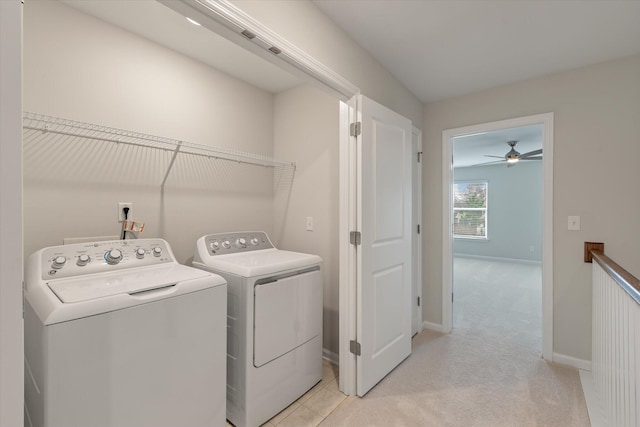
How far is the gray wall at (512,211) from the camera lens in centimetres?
666

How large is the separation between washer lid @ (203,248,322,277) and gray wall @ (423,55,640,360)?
2116 mm

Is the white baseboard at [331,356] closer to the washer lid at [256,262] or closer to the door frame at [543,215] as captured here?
the washer lid at [256,262]

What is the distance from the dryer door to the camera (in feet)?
5.50

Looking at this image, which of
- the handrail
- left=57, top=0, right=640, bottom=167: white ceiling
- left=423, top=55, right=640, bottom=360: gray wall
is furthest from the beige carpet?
left=57, top=0, right=640, bottom=167: white ceiling

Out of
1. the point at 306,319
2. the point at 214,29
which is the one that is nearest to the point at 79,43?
the point at 214,29

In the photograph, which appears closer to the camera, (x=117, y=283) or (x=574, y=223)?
(x=117, y=283)

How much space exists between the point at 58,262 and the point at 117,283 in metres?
0.39

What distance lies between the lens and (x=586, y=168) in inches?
90.3

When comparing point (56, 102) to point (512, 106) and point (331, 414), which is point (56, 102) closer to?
point (331, 414)

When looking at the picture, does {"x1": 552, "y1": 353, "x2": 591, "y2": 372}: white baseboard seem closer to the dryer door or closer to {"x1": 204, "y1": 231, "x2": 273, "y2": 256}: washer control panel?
the dryer door

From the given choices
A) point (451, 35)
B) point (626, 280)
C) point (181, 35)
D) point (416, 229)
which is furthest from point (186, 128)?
point (626, 280)

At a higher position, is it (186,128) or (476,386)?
(186,128)

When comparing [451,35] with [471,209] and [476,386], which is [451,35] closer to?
[476,386]

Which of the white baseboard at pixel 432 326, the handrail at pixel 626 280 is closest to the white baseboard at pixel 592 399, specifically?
the handrail at pixel 626 280
